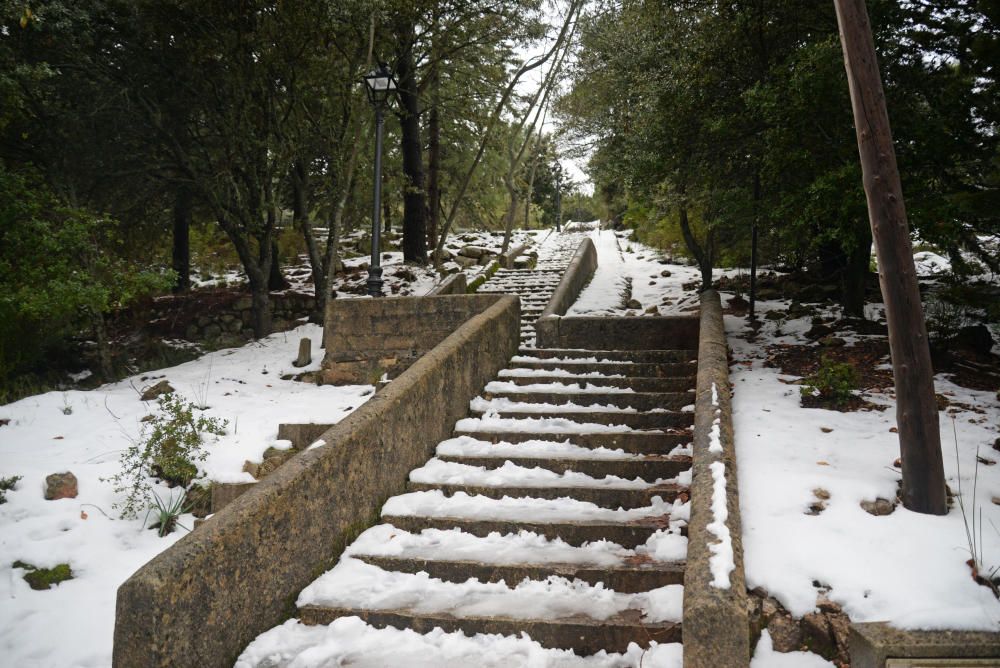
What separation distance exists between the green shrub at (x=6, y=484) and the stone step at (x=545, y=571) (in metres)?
4.46

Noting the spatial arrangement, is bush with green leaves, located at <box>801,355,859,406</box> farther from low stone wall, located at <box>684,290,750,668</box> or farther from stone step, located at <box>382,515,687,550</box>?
stone step, located at <box>382,515,687,550</box>

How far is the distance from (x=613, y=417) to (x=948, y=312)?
4.42m

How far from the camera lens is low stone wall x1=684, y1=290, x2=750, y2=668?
2.44 meters

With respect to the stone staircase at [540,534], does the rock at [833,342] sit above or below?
above

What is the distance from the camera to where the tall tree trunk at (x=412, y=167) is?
1371 cm

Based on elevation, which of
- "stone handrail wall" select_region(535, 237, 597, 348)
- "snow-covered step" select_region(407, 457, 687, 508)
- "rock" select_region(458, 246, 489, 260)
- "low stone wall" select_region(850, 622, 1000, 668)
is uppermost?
"rock" select_region(458, 246, 489, 260)

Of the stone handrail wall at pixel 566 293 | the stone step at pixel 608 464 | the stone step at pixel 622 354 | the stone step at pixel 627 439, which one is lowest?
the stone step at pixel 608 464

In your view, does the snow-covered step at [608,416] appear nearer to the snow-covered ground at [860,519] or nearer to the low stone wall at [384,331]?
the snow-covered ground at [860,519]

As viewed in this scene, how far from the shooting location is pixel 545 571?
3.54 metres

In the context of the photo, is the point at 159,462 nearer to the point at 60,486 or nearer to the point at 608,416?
the point at 60,486

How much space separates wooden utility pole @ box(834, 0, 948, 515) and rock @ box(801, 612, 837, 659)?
1222mm

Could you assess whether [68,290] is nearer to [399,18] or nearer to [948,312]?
[399,18]

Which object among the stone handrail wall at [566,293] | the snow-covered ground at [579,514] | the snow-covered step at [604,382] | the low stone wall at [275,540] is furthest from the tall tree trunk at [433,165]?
the low stone wall at [275,540]

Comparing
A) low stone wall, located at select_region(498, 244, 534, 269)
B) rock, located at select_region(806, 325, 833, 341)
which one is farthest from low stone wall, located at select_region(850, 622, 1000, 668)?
low stone wall, located at select_region(498, 244, 534, 269)
